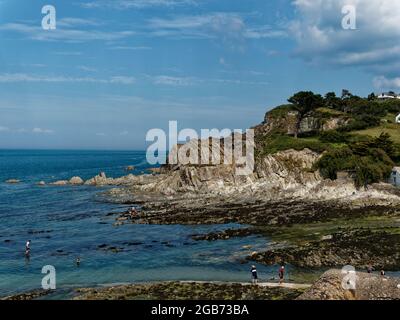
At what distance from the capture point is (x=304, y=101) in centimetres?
9938

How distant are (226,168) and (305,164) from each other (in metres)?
15.1

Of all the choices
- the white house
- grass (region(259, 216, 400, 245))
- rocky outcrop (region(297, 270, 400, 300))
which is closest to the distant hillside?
the white house

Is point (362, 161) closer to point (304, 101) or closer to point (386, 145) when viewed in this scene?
point (386, 145)

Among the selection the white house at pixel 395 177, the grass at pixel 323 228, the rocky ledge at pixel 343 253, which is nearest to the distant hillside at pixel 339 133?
the white house at pixel 395 177

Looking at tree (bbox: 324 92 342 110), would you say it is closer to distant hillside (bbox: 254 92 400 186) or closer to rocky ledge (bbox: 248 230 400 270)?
distant hillside (bbox: 254 92 400 186)

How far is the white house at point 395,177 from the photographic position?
233ft

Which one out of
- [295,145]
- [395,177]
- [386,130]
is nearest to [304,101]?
[295,145]

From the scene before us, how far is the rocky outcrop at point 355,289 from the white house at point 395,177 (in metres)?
58.4

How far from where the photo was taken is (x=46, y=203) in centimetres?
8162

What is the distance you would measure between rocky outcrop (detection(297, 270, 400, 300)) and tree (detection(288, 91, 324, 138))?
84399 mm

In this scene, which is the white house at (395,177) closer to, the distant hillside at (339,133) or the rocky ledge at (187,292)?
the distant hillside at (339,133)

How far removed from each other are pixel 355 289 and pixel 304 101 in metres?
86.2

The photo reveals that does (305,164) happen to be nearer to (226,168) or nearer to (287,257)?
(226,168)
